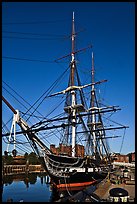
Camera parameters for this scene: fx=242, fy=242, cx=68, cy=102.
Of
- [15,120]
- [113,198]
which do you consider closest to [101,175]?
[15,120]

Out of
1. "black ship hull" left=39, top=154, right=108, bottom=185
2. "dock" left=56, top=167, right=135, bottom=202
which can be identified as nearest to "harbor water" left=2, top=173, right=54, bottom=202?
"black ship hull" left=39, top=154, right=108, bottom=185

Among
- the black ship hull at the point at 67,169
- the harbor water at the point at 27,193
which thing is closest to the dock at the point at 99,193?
the black ship hull at the point at 67,169

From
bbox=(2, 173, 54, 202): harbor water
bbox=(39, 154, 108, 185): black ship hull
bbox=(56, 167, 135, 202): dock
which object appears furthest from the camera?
bbox=(2, 173, 54, 202): harbor water

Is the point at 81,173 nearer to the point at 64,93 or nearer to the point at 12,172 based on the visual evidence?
the point at 64,93

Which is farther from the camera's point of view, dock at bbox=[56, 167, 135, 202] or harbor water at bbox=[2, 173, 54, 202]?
harbor water at bbox=[2, 173, 54, 202]

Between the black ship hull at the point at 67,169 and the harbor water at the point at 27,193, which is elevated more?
the black ship hull at the point at 67,169

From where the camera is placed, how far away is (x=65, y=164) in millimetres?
25047

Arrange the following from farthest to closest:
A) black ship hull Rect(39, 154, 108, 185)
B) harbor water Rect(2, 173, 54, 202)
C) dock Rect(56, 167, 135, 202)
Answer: harbor water Rect(2, 173, 54, 202) → black ship hull Rect(39, 154, 108, 185) → dock Rect(56, 167, 135, 202)

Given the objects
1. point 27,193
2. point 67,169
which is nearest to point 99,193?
point 67,169

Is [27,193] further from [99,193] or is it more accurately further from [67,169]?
[99,193]

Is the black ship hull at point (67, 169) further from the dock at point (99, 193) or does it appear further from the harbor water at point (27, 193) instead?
the dock at point (99, 193)

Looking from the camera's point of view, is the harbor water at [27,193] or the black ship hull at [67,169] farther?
the harbor water at [27,193]

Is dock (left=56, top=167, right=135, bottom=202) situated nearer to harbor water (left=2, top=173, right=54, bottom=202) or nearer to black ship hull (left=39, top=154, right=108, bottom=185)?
black ship hull (left=39, top=154, right=108, bottom=185)

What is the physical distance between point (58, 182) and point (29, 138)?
5915 mm
